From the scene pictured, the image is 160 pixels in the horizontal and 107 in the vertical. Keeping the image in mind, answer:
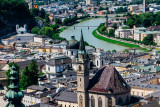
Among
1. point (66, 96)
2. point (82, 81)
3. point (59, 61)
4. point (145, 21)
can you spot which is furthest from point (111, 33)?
point (82, 81)

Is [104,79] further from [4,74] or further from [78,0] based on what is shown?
[78,0]

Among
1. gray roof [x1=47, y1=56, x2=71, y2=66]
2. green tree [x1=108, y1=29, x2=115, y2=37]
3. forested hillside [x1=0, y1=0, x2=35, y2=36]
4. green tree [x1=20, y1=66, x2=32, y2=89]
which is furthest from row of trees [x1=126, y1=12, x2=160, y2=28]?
green tree [x1=20, y1=66, x2=32, y2=89]

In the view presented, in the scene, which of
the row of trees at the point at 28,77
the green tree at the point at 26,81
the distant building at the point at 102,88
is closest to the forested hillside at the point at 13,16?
the row of trees at the point at 28,77

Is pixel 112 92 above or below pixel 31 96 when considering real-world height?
above

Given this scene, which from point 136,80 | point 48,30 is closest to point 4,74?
point 136,80

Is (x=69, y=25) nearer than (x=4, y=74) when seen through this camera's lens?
No
